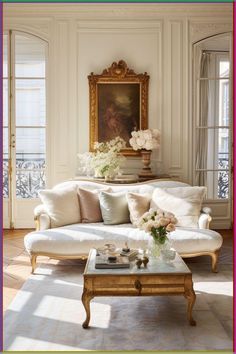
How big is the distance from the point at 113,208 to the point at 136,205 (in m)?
0.27

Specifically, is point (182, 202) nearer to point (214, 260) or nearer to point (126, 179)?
point (214, 260)

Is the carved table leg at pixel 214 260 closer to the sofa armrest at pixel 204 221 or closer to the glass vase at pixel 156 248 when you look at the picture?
the sofa armrest at pixel 204 221

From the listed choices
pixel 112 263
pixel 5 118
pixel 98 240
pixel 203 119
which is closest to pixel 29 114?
pixel 5 118

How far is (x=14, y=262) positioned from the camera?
5.80 metres

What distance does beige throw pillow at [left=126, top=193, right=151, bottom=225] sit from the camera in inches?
224

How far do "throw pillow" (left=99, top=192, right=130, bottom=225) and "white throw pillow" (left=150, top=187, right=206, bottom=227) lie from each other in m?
0.33

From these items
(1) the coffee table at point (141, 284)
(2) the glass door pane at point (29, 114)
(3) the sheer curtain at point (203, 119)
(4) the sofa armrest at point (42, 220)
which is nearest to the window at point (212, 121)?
(3) the sheer curtain at point (203, 119)

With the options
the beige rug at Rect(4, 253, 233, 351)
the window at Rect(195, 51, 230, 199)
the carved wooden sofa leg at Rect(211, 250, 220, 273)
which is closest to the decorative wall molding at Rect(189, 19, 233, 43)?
the window at Rect(195, 51, 230, 199)

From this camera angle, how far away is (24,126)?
781 centimetres

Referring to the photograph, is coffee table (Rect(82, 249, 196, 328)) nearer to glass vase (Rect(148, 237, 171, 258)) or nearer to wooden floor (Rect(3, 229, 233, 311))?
glass vase (Rect(148, 237, 171, 258))

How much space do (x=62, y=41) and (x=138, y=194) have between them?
3.09 m

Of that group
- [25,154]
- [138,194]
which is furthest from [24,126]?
[138,194]

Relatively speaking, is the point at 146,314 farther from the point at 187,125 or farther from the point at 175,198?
the point at 187,125

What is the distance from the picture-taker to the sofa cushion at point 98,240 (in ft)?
16.7
